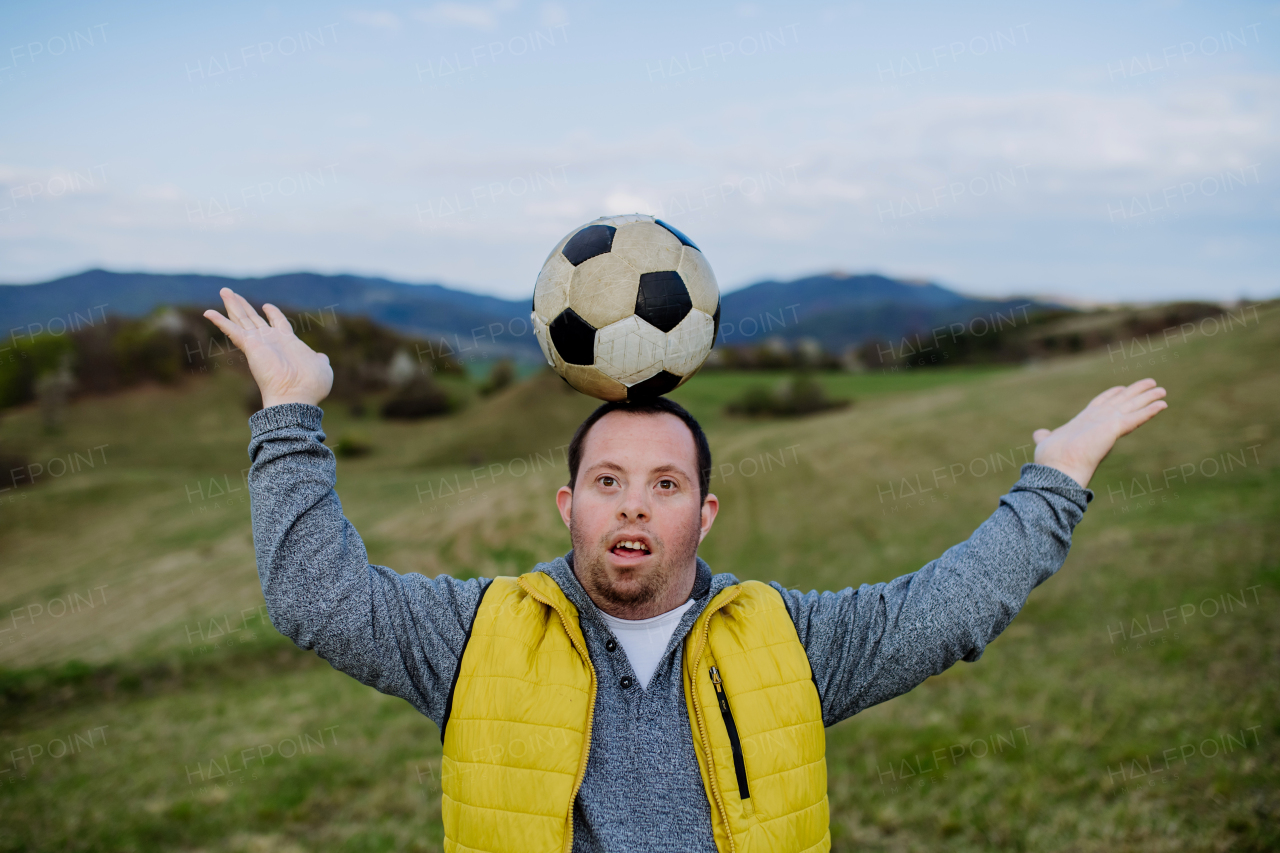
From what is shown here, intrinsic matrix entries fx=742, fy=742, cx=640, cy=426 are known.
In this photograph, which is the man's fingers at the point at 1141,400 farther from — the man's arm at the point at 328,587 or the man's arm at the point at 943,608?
the man's arm at the point at 328,587

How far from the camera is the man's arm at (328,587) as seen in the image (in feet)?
7.38

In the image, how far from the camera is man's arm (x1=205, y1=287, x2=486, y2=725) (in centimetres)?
225

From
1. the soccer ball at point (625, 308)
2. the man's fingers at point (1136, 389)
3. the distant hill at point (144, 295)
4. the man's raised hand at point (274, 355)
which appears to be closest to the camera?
the man's raised hand at point (274, 355)

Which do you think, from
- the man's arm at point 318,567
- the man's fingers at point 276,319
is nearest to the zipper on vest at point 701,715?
the man's arm at point 318,567

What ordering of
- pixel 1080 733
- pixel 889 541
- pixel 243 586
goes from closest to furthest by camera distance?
pixel 1080 733
pixel 889 541
pixel 243 586

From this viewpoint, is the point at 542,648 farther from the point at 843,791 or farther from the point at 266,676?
the point at 266,676

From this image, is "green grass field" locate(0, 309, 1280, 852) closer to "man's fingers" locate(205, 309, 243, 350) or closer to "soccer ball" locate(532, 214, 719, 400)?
"soccer ball" locate(532, 214, 719, 400)

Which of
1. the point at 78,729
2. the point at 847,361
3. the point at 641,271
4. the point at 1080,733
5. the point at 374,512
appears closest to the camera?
the point at 641,271

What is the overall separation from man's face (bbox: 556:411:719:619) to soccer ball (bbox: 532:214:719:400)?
246 mm

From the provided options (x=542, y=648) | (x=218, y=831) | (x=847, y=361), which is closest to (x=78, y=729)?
(x=218, y=831)

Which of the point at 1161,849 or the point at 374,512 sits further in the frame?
the point at 374,512

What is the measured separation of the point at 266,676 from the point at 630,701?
12208mm

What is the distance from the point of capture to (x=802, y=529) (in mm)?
17234

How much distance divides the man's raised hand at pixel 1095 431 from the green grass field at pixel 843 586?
13.1 feet
